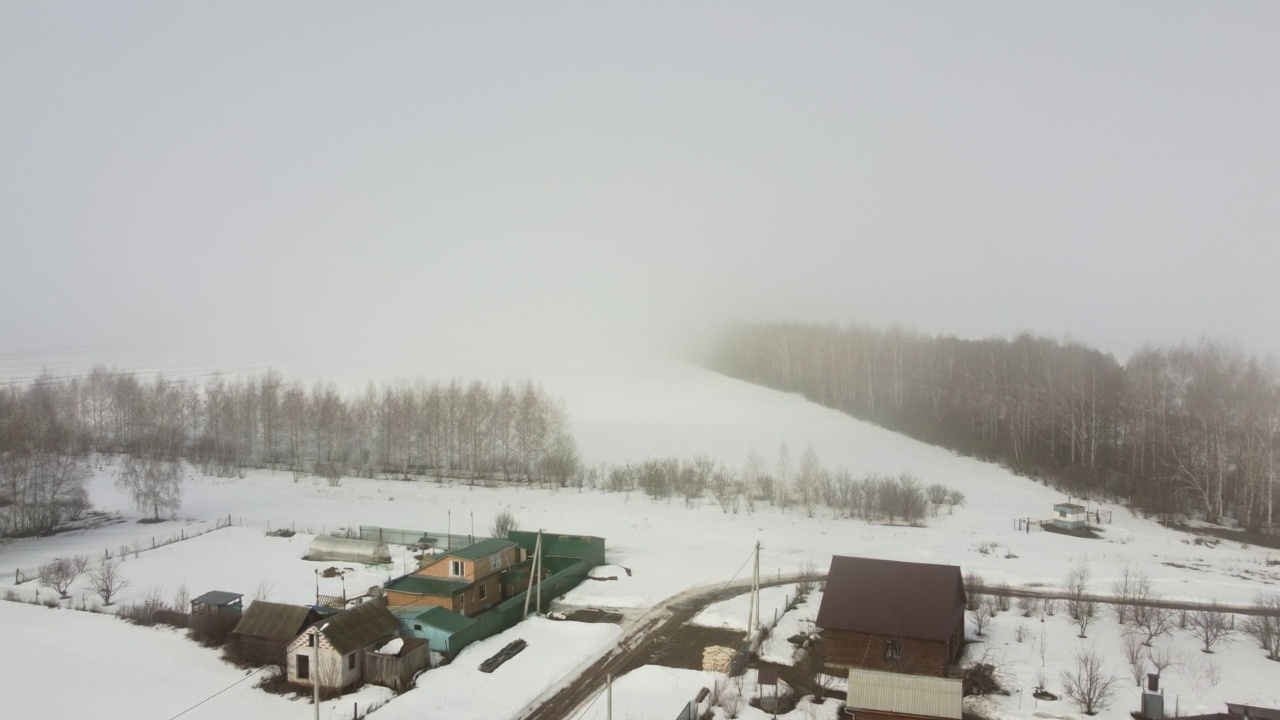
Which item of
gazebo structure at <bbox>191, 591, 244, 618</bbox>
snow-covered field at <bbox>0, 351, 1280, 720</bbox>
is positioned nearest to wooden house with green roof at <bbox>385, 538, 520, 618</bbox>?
snow-covered field at <bbox>0, 351, 1280, 720</bbox>

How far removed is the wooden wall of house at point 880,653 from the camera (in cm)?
2022

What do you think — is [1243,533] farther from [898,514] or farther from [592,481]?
[592,481]

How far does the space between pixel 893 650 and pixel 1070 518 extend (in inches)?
911

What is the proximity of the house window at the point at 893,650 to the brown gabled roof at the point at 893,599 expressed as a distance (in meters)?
0.32

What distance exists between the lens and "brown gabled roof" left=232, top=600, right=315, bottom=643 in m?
21.2

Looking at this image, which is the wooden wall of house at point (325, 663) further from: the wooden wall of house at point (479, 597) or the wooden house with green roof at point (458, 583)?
the wooden wall of house at point (479, 597)

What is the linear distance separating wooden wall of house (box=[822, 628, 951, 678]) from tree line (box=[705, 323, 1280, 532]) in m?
29.5

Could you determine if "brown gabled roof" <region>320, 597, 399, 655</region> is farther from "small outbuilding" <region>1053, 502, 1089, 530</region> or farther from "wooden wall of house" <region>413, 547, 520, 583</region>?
"small outbuilding" <region>1053, 502, 1089, 530</region>

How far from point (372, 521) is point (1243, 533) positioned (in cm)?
4608

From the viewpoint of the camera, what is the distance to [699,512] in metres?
43.4

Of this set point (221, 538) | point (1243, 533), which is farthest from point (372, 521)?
point (1243, 533)

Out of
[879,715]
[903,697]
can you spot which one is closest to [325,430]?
[879,715]

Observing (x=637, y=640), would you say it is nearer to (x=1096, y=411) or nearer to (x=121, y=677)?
(x=121, y=677)

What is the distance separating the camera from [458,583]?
2520 centimetres
